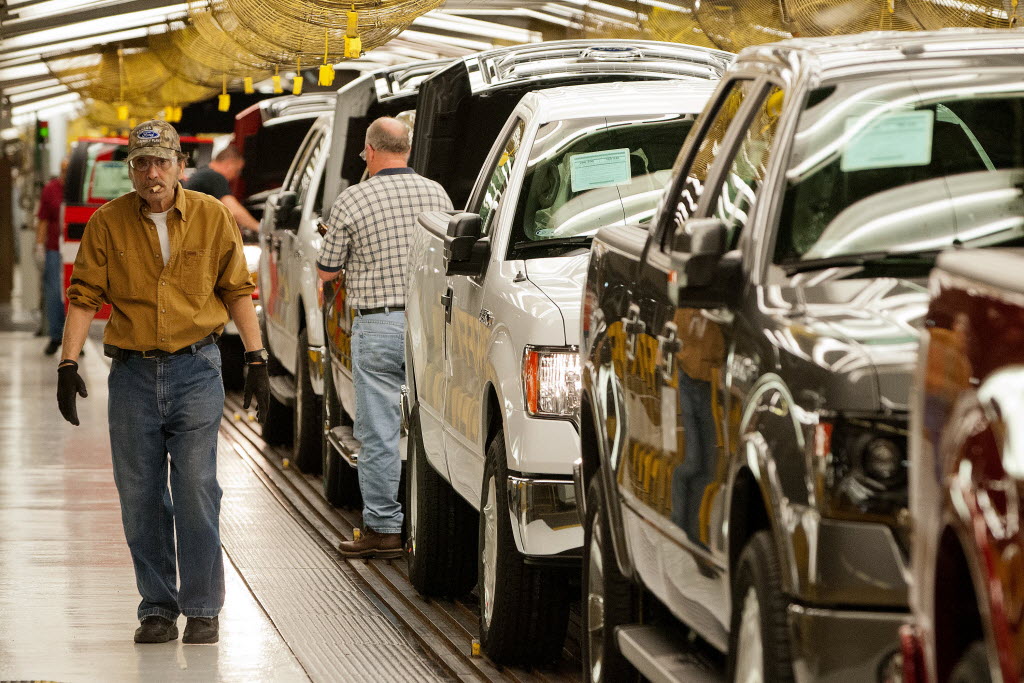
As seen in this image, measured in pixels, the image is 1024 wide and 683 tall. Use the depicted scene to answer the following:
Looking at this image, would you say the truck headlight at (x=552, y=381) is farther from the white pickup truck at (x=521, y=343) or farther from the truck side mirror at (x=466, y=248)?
the truck side mirror at (x=466, y=248)

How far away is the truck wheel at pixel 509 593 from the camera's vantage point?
22.1ft

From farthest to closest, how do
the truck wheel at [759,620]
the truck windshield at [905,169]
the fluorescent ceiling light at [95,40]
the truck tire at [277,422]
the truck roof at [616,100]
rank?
the fluorescent ceiling light at [95,40] → the truck tire at [277,422] → the truck roof at [616,100] → the truck windshield at [905,169] → the truck wheel at [759,620]

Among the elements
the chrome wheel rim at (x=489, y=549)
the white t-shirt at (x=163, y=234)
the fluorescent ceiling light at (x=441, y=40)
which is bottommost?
the chrome wheel rim at (x=489, y=549)

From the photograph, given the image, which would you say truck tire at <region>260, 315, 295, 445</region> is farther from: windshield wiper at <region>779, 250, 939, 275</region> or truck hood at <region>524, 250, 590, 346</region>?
windshield wiper at <region>779, 250, 939, 275</region>

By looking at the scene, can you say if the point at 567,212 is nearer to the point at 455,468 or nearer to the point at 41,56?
the point at 455,468

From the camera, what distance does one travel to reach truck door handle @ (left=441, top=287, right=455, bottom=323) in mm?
7809

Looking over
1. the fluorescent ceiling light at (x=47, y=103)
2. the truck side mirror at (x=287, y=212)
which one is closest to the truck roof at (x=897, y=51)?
the truck side mirror at (x=287, y=212)

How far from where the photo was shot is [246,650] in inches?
289

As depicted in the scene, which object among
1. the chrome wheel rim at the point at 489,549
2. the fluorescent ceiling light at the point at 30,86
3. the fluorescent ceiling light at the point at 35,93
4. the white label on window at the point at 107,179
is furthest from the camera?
the fluorescent ceiling light at the point at 35,93

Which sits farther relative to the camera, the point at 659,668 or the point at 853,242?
the point at 659,668

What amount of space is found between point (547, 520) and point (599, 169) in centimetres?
172

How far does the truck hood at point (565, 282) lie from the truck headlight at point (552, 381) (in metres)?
0.07

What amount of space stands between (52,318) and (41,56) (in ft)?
10.2

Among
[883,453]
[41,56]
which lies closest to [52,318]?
[41,56]
